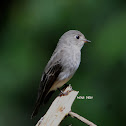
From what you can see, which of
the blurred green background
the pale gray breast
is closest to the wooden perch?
the pale gray breast

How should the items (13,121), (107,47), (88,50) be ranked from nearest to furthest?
1. (107,47)
2. (88,50)
3. (13,121)

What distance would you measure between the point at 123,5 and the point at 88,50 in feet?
2.52

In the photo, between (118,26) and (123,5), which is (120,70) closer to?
(118,26)

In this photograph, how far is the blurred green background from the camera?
5.31 metres

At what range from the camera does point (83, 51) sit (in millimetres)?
5855

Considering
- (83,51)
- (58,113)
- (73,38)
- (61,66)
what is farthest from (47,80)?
(58,113)

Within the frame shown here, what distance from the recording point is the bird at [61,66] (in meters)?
4.96

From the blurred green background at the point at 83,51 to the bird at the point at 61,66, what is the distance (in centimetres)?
39

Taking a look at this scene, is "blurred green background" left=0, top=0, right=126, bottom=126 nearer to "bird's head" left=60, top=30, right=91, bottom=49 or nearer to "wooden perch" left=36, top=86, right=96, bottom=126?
"bird's head" left=60, top=30, right=91, bottom=49

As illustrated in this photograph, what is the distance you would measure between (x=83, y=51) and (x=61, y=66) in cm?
88

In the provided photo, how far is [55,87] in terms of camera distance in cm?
516

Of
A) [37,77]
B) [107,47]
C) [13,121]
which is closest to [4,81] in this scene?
[37,77]

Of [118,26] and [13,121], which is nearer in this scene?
[118,26]

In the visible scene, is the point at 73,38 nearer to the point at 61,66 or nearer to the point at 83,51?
the point at 61,66
